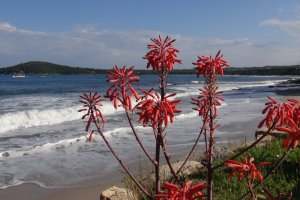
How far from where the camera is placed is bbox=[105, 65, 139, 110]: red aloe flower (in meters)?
2.58

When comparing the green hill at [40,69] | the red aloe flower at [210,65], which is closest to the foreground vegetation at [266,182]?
the red aloe flower at [210,65]

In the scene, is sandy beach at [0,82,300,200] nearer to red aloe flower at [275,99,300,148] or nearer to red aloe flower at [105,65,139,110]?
red aloe flower at [105,65,139,110]

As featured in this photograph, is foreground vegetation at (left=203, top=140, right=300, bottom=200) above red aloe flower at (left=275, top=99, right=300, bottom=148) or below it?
below

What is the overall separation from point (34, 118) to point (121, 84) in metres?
20.8

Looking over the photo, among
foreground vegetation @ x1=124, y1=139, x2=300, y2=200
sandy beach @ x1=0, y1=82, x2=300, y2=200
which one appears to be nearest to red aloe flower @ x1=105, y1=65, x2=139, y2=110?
foreground vegetation @ x1=124, y1=139, x2=300, y2=200

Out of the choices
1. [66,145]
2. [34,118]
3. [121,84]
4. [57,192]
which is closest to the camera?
[121,84]

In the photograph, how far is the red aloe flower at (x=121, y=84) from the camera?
2578 mm

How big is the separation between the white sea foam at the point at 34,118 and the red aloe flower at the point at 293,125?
60.9 ft

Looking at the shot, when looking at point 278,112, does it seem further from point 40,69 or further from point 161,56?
point 40,69

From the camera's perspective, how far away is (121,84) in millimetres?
2602

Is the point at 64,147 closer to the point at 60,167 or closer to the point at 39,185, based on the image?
the point at 60,167

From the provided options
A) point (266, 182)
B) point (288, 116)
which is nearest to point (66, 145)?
point (266, 182)

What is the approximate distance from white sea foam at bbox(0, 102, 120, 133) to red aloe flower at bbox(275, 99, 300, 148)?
1856 centimetres

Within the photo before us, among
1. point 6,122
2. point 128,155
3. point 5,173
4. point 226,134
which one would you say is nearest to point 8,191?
point 5,173
